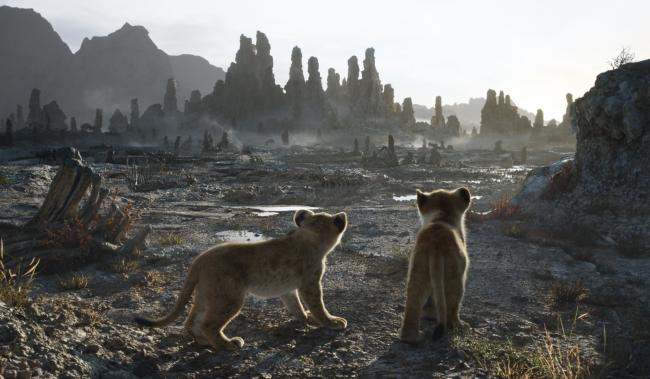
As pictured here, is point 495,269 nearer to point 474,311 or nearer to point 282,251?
point 474,311

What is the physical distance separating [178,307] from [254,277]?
0.80 metres

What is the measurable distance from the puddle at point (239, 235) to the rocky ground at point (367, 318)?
0.17 feet

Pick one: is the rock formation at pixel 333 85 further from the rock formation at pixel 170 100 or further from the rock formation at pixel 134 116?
the rock formation at pixel 134 116

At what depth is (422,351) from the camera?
16.2 ft

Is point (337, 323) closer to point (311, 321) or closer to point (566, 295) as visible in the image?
point (311, 321)

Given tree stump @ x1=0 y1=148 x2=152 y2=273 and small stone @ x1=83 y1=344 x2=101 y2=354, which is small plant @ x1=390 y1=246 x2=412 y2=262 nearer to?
tree stump @ x1=0 y1=148 x2=152 y2=273

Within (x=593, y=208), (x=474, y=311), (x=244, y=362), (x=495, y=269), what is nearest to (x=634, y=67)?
(x=593, y=208)

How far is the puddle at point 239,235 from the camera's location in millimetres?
11797

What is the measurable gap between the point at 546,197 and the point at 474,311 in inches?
345

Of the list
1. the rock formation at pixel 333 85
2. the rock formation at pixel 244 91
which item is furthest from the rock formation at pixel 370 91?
the rock formation at pixel 244 91

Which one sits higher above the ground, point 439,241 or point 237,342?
point 439,241

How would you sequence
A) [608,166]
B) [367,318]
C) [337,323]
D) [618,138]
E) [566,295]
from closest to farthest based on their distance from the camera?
[337,323] < [367,318] < [566,295] < [618,138] < [608,166]

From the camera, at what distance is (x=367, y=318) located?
6016 millimetres

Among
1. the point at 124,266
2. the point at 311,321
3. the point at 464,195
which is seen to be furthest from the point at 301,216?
the point at 124,266
